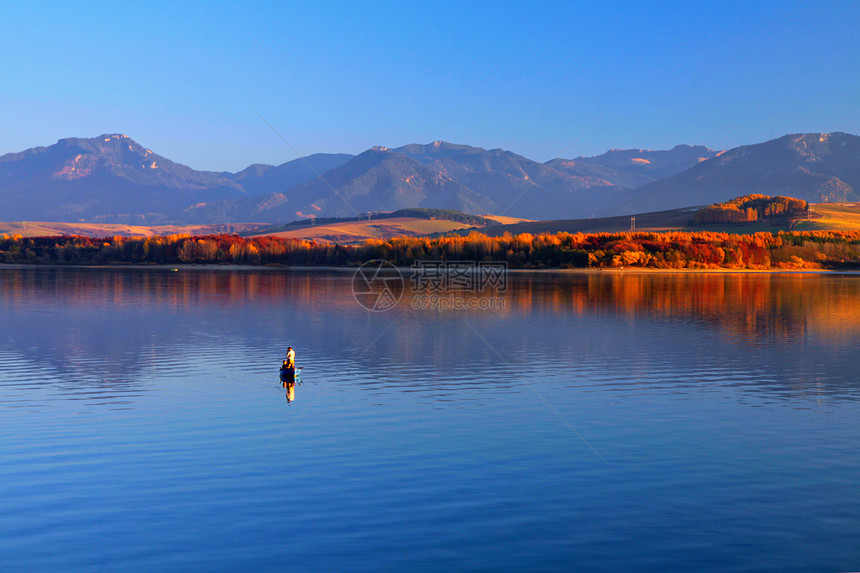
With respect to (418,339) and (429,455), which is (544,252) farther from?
(429,455)

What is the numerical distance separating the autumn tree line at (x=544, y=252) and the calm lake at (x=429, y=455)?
397 ft

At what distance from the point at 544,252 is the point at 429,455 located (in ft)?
496

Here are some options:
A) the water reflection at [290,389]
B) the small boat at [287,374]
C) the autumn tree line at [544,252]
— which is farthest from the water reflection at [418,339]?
the autumn tree line at [544,252]

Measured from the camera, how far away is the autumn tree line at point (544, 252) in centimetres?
15925

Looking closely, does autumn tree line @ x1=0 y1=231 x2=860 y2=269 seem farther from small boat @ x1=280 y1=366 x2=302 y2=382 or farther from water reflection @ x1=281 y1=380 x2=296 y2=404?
water reflection @ x1=281 y1=380 x2=296 y2=404

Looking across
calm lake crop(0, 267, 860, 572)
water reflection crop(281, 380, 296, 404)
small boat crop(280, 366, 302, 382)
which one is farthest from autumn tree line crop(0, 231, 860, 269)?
water reflection crop(281, 380, 296, 404)

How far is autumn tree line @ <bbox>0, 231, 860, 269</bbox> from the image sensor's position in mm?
159250

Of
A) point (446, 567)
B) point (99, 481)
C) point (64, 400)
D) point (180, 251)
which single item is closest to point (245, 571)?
point (446, 567)

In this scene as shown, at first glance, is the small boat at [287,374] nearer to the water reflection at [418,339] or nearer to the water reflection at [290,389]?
the water reflection at [290,389]

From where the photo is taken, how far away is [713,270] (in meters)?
153

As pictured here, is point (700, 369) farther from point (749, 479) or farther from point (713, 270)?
point (713, 270)

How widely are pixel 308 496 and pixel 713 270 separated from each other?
149097mm

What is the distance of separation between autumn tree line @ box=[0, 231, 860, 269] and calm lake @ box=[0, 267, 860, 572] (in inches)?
4760

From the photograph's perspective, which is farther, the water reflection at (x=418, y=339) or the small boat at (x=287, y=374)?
the water reflection at (x=418, y=339)
